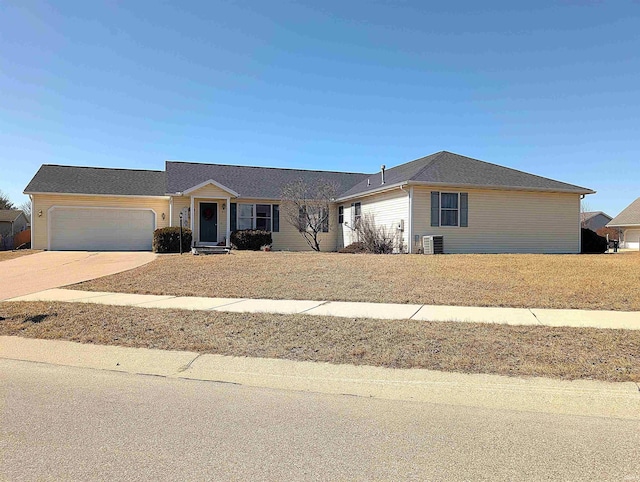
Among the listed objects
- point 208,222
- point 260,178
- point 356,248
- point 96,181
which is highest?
point 260,178

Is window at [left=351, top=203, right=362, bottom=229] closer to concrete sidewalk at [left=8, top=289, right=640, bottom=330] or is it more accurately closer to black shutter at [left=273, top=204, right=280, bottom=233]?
black shutter at [left=273, top=204, right=280, bottom=233]

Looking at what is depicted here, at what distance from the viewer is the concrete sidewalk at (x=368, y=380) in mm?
4766

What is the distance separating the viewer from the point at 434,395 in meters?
5.03

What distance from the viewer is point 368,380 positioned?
5.54 meters

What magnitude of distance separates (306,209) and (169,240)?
7.42m

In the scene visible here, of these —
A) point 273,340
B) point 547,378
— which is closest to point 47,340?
point 273,340

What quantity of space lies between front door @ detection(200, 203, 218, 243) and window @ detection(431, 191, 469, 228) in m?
11.6

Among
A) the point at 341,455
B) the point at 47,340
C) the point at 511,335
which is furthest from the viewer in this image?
the point at 47,340

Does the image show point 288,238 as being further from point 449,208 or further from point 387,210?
point 449,208

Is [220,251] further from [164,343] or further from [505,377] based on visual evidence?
[505,377]

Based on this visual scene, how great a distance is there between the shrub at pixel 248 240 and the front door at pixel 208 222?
1.03 metres

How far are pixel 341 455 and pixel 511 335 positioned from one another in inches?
173

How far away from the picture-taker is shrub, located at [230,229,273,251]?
969 inches

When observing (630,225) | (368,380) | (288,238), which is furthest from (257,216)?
(630,225)
